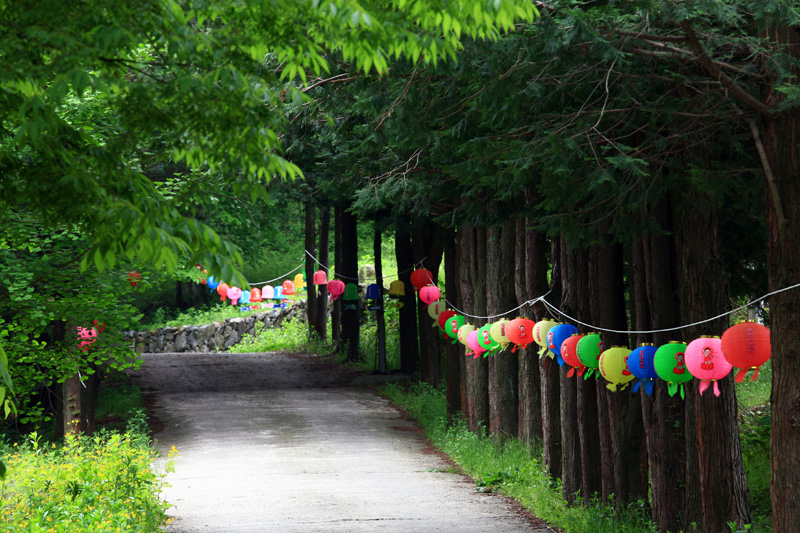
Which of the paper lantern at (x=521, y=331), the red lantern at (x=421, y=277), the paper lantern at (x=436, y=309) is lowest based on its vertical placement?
the paper lantern at (x=521, y=331)

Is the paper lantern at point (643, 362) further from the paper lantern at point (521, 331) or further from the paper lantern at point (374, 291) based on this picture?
the paper lantern at point (374, 291)

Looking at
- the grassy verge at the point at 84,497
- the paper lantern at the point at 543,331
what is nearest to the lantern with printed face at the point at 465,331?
the paper lantern at the point at 543,331

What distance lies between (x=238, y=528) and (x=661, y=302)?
4.88m

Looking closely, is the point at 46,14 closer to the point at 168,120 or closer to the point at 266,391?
the point at 168,120

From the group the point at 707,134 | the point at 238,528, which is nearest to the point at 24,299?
the point at 238,528

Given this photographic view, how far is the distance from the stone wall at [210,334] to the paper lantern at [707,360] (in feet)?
95.7

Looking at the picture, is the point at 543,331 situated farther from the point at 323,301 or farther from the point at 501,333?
the point at 323,301

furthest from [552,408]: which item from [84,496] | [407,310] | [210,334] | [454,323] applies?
[210,334]

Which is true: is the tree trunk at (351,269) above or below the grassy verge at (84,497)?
above

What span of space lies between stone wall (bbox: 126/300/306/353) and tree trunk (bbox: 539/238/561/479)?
24.9m

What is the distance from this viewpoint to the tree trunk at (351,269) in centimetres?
2388

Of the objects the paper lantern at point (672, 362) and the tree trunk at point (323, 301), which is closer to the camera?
the paper lantern at point (672, 362)

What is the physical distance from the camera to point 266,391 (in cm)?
2183

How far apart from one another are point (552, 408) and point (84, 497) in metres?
5.62
